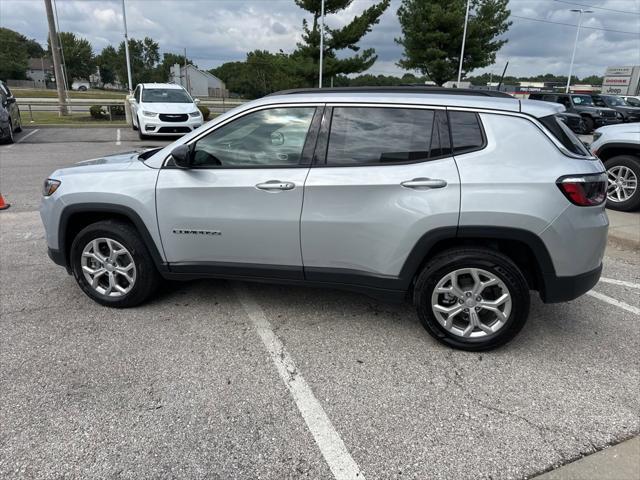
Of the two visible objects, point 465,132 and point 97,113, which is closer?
point 465,132

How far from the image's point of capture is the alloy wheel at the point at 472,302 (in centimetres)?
315

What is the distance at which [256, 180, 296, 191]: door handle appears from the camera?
129 inches

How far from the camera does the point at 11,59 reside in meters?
87.9

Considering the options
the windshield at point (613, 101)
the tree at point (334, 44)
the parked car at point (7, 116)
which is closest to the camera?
the parked car at point (7, 116)

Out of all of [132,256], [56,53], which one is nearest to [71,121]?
[56,53]

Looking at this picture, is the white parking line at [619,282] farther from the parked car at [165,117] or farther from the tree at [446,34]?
the tree at [446,34]

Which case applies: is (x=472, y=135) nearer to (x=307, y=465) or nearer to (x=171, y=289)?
(x=307, y=465)

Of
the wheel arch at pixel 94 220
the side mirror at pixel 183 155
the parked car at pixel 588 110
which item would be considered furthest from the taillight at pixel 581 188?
the parked car at pixel 588 110

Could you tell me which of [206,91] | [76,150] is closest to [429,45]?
[76,150]

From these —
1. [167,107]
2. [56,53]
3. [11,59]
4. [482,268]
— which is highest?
[11,59]

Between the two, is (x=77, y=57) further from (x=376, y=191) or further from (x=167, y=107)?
(x=376, y=191)

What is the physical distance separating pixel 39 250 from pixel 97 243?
1988 millimetres

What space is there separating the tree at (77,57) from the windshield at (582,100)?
95.4 meters

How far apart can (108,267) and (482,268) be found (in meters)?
2.84
